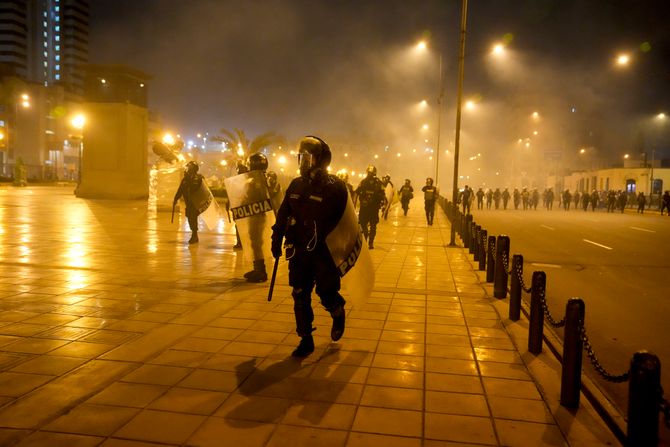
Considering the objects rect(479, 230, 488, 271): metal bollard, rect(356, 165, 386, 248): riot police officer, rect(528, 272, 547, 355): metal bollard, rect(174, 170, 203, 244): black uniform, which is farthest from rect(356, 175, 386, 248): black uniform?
rect(528, 272, 547, 355): metal bollard

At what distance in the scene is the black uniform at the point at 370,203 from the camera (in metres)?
14.0

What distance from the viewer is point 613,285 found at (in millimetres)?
10164

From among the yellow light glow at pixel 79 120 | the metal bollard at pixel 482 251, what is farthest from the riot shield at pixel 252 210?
the yellow light glow at pixel 79 120

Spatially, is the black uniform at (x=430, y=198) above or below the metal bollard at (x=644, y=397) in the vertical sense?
above

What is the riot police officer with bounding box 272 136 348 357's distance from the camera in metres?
5.17

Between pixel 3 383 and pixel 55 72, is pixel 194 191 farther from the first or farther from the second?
pixel 55 72

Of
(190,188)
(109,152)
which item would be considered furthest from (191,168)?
(109,152)

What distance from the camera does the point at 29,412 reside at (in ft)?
12.6

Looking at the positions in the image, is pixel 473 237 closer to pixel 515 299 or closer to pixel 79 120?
pixel 515 299

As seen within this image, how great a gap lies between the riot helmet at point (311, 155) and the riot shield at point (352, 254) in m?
0.44

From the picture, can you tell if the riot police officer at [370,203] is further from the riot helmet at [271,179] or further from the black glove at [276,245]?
the black glove at [276,245]

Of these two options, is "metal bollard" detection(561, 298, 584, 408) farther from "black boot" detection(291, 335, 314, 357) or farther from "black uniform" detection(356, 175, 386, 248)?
"black uniform" detection(356, 175, 386, 248)

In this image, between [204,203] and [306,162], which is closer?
[306,162]

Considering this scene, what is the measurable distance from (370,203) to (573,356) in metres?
10.00
